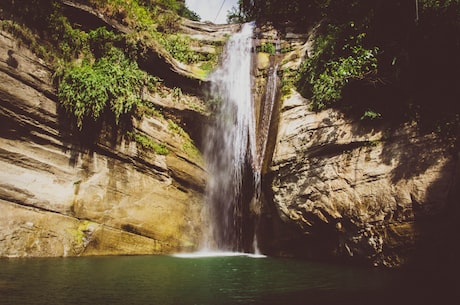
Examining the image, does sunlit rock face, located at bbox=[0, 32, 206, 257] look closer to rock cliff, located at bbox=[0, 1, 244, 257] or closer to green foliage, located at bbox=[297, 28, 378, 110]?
rock cliff, located at bbox=[0, 1, 244, 257]

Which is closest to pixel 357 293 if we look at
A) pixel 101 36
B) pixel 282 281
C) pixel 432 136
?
pixel 282 281

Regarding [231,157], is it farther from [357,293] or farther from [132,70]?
[357,293]

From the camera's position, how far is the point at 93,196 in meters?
10.0

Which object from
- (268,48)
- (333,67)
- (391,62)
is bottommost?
(391,62)

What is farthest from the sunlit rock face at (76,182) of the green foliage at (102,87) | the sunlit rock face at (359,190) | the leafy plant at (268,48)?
the leafy plant at (268,48)

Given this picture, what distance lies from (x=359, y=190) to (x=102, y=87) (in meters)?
8.36

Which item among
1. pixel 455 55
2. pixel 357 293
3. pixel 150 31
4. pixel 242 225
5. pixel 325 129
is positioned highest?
pixel 150 31

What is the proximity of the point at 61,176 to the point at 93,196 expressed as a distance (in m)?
1.09

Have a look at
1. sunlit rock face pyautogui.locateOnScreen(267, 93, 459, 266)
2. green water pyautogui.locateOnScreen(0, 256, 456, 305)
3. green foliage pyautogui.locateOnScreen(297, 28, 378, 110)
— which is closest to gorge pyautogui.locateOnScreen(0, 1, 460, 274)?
sunlit rock face pyautogui.locateOnScreen(267, 93, 459, 266)

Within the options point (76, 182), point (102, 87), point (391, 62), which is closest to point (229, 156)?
point (102, 87)

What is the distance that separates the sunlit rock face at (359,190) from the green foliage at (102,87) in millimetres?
5419

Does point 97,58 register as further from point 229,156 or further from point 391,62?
point 391,62

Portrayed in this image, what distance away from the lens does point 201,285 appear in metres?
5.60

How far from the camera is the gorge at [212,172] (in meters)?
8.14
